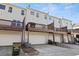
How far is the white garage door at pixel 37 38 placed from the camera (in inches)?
398

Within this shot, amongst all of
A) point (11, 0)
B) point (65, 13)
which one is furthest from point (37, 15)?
point (11, 0)

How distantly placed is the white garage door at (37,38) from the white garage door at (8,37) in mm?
1162

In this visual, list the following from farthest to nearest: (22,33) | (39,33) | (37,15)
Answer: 1. (37,15)
2. (39,33)
3. (22,33)

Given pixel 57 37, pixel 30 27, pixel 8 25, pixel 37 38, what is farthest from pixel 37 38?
pixel 8 25

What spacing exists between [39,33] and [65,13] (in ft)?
10.1

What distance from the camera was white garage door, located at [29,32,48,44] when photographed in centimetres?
1012

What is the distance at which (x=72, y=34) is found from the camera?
12.0 metres

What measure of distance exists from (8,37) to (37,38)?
252 centimetres

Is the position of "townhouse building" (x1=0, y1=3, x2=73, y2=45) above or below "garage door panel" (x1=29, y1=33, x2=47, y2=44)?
above

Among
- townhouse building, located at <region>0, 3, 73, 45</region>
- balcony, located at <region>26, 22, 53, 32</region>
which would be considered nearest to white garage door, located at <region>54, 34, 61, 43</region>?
townhouse building, located at <region>0, 3, 73, 45</region>

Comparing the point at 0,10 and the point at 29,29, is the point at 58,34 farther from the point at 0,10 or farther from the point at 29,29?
the point at 0,10

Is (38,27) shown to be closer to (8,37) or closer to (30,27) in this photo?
(30,27)

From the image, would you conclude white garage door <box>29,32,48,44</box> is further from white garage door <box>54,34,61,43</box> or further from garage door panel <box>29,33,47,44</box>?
white garage door <box>54,34,61,43</box>

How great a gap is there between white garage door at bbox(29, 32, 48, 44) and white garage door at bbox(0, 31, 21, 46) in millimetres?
1162
